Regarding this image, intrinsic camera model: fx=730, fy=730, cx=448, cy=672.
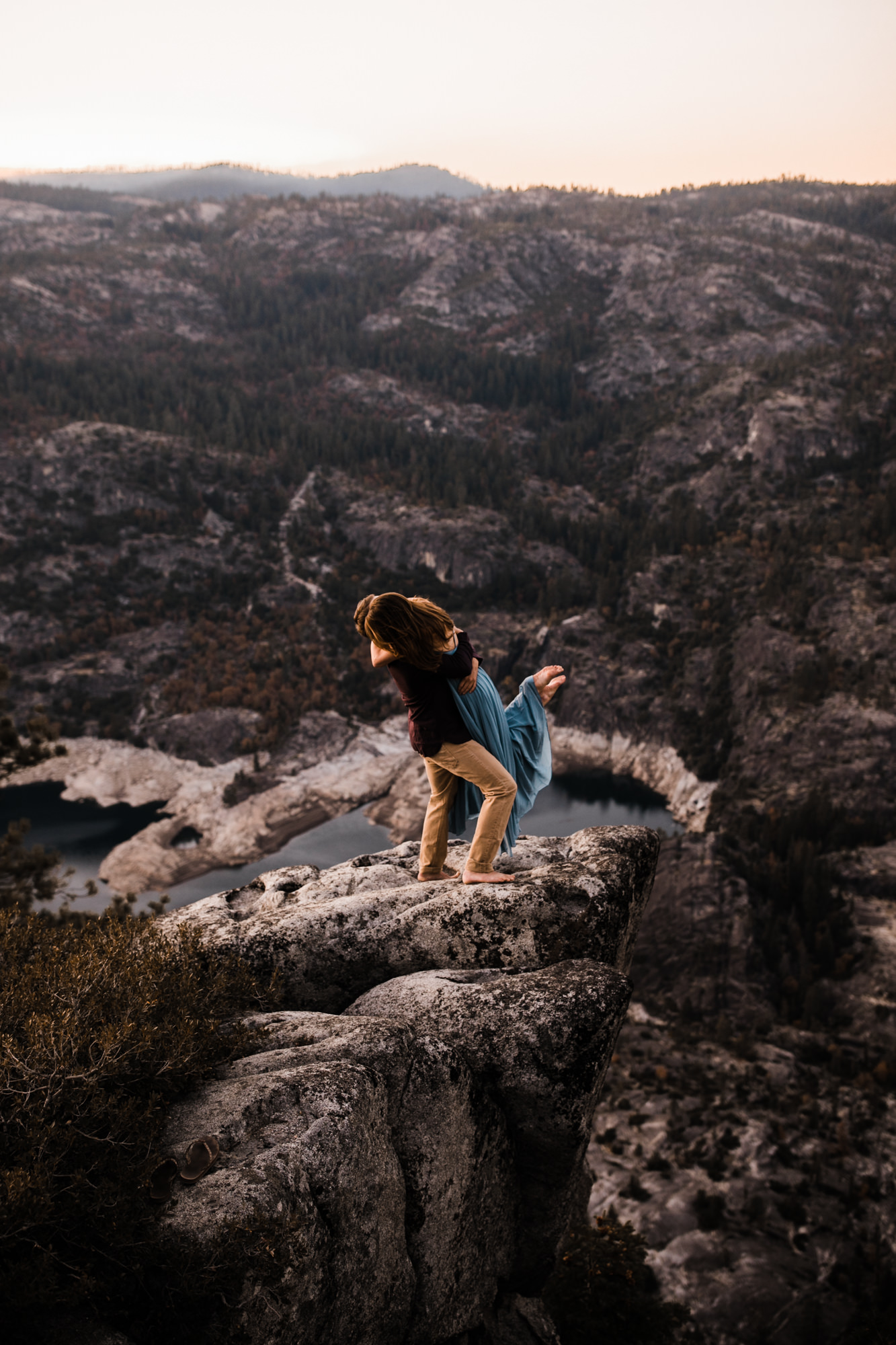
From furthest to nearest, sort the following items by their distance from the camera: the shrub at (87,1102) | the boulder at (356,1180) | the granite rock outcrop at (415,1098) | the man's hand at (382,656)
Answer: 1. the man's hand at (382,656)
2. the granite rock outcrop at (415,1098)
3. the boulder at (356,1180)
4. the shrub at (87,1102)

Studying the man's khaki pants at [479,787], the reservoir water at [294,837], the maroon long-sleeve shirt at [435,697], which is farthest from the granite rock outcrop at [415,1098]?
the reservoir water at [294,837]

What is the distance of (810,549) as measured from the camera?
69.2 metres

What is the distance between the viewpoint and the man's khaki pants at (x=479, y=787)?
21.5 feet

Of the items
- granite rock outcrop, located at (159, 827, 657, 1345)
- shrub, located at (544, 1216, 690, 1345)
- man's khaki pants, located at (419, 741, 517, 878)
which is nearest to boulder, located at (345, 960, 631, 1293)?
granite rock outcrop, located at (159, 827, 657, 1345)

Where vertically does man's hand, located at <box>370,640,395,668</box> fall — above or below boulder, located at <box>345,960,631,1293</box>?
above

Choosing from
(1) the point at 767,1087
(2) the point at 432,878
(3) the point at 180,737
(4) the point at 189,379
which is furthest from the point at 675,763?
(4) the point at 189,379

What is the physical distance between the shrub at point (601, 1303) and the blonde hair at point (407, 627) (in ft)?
36.4

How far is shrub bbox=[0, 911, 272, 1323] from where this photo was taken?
11.5ft

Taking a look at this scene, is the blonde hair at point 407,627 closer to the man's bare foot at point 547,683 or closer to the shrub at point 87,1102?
the man's bare foot at point 547,683

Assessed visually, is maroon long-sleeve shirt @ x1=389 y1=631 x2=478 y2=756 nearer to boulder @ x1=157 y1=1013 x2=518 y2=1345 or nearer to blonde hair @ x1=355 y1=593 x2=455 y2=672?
blonde hair @ x1=355 y1=593 x2=455 y2=672

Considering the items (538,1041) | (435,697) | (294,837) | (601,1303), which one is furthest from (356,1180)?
(294,837)

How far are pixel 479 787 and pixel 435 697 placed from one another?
104 cm

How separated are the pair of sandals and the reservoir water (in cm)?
4512

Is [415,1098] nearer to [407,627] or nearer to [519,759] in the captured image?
[519,759]
